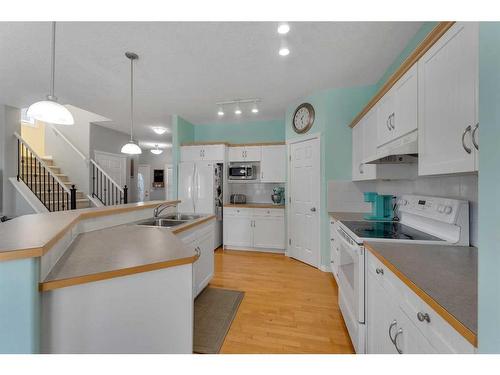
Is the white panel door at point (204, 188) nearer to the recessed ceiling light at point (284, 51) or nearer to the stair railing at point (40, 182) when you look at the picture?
the stair railing at point (40, 182)

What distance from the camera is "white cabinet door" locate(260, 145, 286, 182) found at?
13.2 ft

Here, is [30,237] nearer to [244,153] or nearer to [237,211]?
[237,211]

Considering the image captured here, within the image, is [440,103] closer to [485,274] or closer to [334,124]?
[485,274]

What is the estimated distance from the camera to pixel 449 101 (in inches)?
43.3

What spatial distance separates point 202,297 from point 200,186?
7.04 ft

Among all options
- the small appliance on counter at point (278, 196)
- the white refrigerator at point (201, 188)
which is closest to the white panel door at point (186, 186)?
the white refrigerator at point (201, 188)

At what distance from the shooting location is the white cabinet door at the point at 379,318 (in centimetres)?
103

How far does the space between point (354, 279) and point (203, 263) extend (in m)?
1.53

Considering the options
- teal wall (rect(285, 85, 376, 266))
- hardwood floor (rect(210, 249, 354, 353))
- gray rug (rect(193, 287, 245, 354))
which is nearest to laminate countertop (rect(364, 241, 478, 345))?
hardwood floor (rect(210, 249, 354, 353))

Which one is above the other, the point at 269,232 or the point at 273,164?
the point at 273,164

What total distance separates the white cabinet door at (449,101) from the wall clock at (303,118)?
195 centimetres

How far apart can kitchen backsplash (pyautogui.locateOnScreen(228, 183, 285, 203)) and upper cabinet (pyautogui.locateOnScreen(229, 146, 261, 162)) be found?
23.4 inches

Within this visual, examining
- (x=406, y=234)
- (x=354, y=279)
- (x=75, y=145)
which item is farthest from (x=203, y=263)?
(x=75, y=145)
